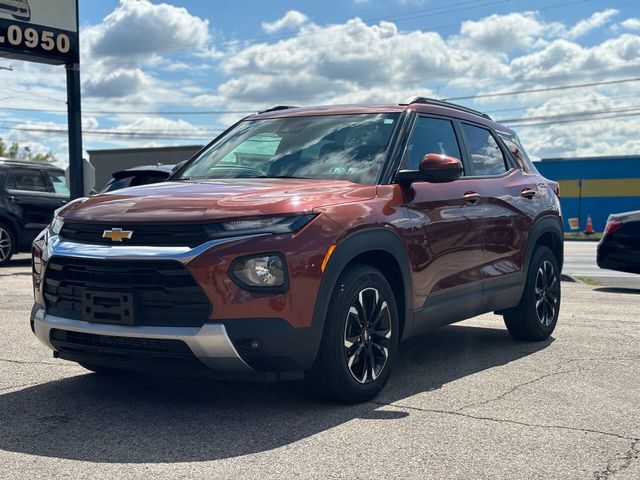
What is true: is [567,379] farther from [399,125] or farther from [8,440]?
[8,440]

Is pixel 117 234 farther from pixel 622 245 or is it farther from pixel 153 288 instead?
pixel 622 245

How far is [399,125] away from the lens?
5.37m

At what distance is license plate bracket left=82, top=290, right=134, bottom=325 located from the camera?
4.09 m

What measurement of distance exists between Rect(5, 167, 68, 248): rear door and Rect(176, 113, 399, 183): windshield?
31.0 ft

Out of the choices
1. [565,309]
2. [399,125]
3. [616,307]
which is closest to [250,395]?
[399,125]

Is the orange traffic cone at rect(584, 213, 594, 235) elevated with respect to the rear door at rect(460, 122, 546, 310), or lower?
lower

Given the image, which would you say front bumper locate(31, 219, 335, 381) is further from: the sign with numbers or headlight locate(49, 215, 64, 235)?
the sign with numbers

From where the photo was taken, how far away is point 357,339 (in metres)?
4.56

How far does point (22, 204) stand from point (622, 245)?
1010cm

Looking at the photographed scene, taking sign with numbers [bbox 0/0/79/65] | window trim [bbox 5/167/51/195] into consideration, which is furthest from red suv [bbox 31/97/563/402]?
sign with numbers [bbox 0/0/79/65]

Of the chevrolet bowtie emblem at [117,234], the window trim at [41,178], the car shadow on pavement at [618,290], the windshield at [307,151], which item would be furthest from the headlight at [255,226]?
the window trim at [41,178]

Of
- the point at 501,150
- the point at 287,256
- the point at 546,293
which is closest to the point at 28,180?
the point at 501,150

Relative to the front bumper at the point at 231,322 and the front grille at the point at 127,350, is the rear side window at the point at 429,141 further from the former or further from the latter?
the front grille at the point at 127,350

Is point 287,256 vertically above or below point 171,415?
above
